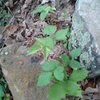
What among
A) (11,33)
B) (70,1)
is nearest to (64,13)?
(70,1)

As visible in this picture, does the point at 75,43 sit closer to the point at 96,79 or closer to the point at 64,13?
the point at 96,79

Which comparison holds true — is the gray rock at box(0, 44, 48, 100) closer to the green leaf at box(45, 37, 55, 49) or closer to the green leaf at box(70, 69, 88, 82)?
the green leaf at box(70, 69, 88, 82)

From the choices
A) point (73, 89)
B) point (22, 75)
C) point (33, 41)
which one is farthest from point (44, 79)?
point (33, 41)

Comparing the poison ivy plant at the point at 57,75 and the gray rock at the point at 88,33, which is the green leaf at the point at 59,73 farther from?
the gray rock at the point at 88,33

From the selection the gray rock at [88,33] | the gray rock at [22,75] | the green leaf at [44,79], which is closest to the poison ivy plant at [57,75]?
the green leaf at [44,79]

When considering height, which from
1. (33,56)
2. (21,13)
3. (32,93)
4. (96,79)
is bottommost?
(96,79)

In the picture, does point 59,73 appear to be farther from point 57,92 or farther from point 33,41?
point 33,41
